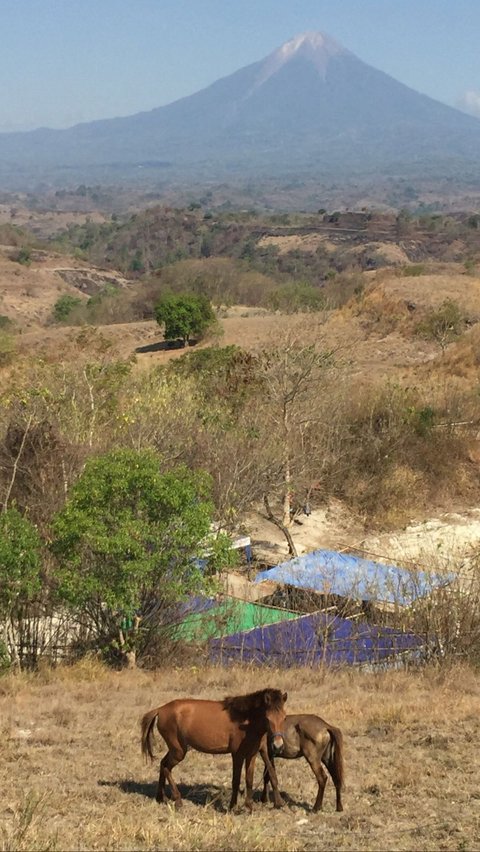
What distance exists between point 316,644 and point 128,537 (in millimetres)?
3213

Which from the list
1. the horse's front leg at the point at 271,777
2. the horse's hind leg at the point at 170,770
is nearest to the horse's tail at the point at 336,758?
the horse's front leg at the point at 271,777

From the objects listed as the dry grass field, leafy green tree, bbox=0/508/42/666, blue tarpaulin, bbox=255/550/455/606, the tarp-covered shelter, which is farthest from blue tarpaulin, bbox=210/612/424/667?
leafy green tree, bbox=0/508/42/666

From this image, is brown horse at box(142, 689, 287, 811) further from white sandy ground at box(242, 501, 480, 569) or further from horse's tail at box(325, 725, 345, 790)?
white sandy ground at box(242, 501, 480, 569)

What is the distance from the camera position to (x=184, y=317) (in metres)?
33.6

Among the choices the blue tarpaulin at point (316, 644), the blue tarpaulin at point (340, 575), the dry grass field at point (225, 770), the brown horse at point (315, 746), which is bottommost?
the blue tarpaulin at point (316, 644)

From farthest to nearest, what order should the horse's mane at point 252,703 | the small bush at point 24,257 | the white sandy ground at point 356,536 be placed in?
the small bush at point 24,257 < the white sandy ground at point 356,536 < the horse's mane at point 252,703

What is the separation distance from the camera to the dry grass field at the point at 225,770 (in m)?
6.37

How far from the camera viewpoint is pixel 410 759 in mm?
8102

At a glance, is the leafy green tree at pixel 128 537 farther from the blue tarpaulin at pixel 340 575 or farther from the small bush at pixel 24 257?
the small bush at pixel 24 257

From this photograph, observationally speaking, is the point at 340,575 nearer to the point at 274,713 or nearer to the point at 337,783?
the point at 337,783

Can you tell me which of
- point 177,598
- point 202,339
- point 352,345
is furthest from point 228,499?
point 202,339

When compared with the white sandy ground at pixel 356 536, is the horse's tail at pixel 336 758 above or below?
above

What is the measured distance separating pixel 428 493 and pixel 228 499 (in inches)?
256

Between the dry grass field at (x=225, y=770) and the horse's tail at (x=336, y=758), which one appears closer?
the dry grass field at (x=225, y=770)
